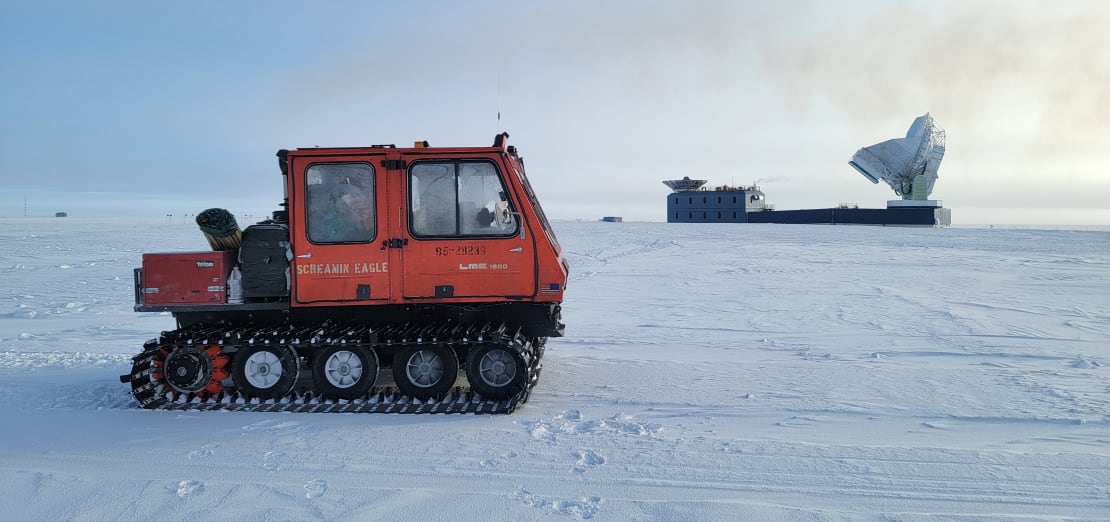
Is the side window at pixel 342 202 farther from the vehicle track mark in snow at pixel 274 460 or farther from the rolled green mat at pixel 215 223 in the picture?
the vehicle track mark in snow at pixel 274 460

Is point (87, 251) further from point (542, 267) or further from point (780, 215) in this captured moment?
point (780, 215)

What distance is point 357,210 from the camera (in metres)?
6.57

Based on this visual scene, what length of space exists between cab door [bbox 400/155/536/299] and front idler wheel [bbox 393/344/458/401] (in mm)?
571

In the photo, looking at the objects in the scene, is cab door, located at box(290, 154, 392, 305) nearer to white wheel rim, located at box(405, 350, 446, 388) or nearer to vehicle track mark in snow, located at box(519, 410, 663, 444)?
white wheel rim, located at box(405, 350, 446, 388)

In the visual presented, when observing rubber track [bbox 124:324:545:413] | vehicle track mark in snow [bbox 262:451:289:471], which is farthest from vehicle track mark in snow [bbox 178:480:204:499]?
rubber track [bbox 124:324:545:413]

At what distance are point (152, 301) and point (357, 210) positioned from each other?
2.19m

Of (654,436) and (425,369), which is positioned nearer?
(654,436)

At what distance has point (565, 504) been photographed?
173 inches

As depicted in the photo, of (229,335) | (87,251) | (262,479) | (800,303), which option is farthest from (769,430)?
(87,251)

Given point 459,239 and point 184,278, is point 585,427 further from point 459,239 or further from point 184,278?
point 184,278

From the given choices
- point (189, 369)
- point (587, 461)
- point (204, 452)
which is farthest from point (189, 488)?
point (587, 461)

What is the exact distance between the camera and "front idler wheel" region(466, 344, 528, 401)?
6.66m

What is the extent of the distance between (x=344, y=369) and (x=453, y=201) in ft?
6.52

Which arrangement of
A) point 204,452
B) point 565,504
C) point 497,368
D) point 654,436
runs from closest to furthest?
1. point 565,504
2. point 204,452
3. point 654,436
4. point 497,368
